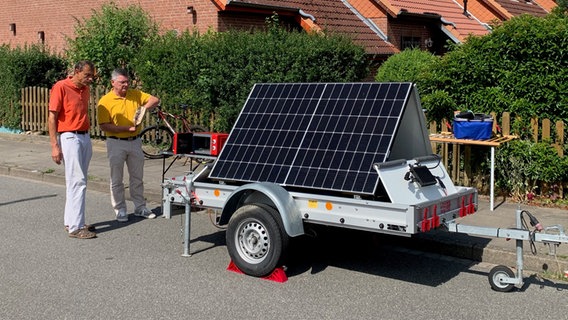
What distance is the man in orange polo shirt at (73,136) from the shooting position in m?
8.02

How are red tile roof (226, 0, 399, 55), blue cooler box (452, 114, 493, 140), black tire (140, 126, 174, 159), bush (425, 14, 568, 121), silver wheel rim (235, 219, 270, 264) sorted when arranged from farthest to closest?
red tile roof (226, 0, 399, 55) → black tire (140, 126, 174, 159) → bush (425, 14, 568, 121) → blue cooler box (452, 114, 493, 140) → silver wheel rim (235, 219, 270, 264)

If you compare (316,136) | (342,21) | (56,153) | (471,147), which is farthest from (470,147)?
(342,21)

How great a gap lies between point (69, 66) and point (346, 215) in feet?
48.1

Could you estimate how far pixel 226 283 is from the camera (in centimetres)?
632

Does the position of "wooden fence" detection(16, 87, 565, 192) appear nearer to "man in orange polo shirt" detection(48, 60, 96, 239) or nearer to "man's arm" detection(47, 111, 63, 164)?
"man in orange polo shirt" detection(48, 60, 96, 239)

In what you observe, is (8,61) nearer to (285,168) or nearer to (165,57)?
(165,57)

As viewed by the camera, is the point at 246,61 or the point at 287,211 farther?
the point at 246,61

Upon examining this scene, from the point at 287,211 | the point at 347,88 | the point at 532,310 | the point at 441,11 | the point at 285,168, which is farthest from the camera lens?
the point at 441,11

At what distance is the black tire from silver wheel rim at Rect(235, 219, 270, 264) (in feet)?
25.5

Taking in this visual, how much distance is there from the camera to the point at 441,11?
23.1 m

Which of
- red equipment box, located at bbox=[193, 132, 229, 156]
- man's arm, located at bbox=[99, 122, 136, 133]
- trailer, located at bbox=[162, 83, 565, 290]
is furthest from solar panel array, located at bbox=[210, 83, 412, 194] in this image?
man's arm, located at bbox=[99, 122, 136, 133]

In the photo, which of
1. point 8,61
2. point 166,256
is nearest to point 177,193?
point 166,256

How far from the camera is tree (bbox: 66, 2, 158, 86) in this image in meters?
16.5

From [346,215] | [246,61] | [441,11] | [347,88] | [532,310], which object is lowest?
[532,310]
